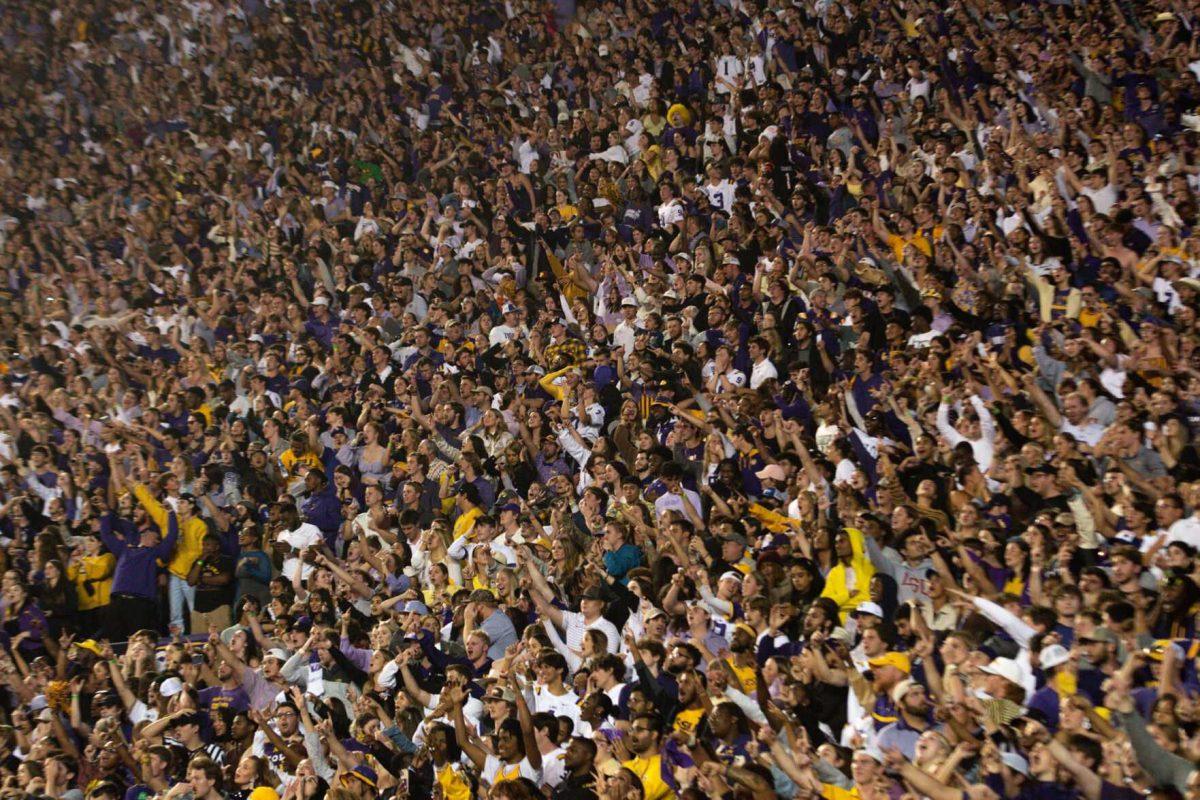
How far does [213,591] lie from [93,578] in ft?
3.81

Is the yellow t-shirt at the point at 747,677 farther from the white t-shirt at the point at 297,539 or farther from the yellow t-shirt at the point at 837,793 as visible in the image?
the white t-shirt at the point at 297,539

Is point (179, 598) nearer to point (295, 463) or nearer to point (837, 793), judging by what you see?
point (295, 463)

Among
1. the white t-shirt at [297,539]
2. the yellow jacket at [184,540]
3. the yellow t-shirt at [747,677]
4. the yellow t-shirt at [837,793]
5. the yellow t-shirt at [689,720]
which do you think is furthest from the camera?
the yellow jacket at [184,540]

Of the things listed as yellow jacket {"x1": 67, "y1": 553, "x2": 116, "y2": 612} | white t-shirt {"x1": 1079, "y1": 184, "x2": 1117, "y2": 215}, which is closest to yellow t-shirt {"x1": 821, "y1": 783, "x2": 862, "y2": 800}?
white t-shirt {"x1": 1079, "y1": 184, "x2": 1117, "y2": 215}

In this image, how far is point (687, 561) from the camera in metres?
9.17

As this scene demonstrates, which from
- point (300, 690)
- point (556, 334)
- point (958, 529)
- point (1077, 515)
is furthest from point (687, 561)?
point (556, 334)

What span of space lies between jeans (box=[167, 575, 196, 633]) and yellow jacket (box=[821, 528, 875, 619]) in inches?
238

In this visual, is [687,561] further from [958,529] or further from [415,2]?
[415,2]

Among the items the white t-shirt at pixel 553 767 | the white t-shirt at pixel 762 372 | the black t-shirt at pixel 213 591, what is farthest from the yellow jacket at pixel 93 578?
the white t-shirt at pixel 762 372

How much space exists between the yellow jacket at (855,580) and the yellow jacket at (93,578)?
6.73 meters

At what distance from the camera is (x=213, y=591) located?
38.4 ft

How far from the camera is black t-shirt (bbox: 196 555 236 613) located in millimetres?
11711

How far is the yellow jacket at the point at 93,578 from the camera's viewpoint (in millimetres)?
11859

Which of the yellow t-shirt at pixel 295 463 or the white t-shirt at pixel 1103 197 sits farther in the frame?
the yellow t-shirt at pixel 295 463
